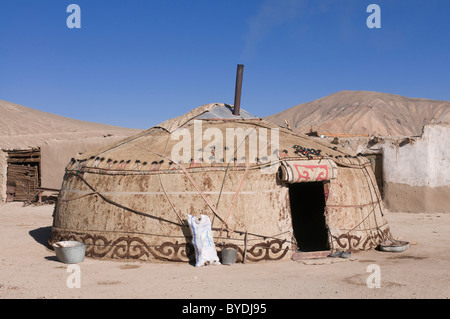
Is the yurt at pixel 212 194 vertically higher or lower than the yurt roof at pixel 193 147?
lower

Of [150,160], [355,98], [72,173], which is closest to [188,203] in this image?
[150,160]

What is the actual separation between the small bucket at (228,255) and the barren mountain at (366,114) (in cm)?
3277

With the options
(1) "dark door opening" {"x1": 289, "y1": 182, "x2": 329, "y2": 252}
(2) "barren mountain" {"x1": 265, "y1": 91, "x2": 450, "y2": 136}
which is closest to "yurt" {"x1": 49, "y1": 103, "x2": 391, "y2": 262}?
(1) "dark door opening" {"x1": 289, "y1": 182, "x2": 329, "y2": 252}

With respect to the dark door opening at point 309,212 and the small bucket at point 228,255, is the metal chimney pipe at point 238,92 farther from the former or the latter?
the small bucket at point 228,255

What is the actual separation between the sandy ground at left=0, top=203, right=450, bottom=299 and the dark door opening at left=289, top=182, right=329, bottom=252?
1.88m

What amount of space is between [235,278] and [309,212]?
4.74 metres

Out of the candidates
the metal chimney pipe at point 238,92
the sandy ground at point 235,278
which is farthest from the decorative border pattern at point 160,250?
the metal chimney pipe at point 238,92

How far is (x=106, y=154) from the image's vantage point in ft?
28.1

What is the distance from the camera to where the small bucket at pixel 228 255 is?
23.8 feet

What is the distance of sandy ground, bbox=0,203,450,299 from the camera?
5727 millimetres

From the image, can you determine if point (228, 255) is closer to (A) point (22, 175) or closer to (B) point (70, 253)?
(B) point (70, 253)

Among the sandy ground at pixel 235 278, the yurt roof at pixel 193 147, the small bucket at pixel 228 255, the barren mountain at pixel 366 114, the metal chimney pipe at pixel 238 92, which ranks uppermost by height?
the barren mountain at pixel 366 114

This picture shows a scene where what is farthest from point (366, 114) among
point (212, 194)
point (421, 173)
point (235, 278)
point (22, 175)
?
point (235, 278)
